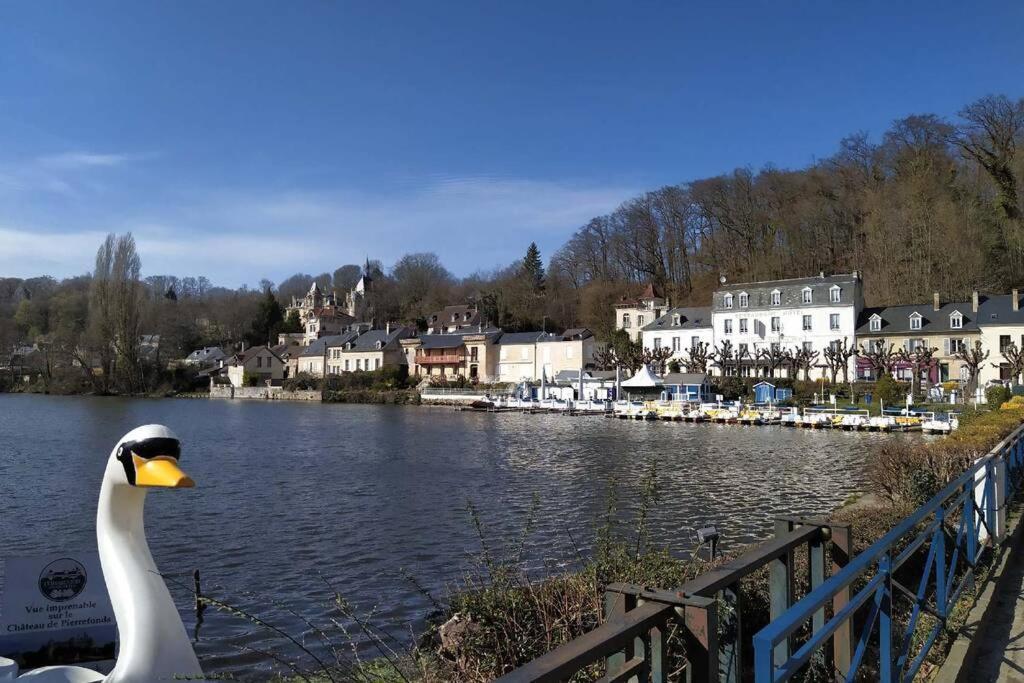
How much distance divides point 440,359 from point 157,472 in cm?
8021

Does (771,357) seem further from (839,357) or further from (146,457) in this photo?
(146,457)

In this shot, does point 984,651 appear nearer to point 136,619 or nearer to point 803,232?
point 136,619

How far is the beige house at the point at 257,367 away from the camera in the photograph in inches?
3853

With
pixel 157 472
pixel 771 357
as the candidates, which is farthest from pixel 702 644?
pixel 771 357

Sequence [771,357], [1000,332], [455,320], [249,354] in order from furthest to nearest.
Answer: [249,354]
[455,320]
[771,357]
[1000,332]

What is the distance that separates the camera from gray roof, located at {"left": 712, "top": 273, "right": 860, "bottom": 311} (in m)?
56.7

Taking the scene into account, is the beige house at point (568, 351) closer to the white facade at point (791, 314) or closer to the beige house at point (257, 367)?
the white facade at point (791, 314)

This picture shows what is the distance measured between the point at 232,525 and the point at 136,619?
12.6 meters

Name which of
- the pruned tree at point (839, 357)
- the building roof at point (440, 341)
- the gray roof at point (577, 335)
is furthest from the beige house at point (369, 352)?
the pruned tree at point (839, 357)

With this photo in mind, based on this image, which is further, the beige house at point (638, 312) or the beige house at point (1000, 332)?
the beige house at point (638, 312)

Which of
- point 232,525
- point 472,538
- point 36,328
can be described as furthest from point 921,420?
point 36,328

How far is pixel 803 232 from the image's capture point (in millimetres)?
74250

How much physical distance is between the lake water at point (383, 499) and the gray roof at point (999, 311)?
20885 millimetres

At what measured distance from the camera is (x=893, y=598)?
20.0ft
